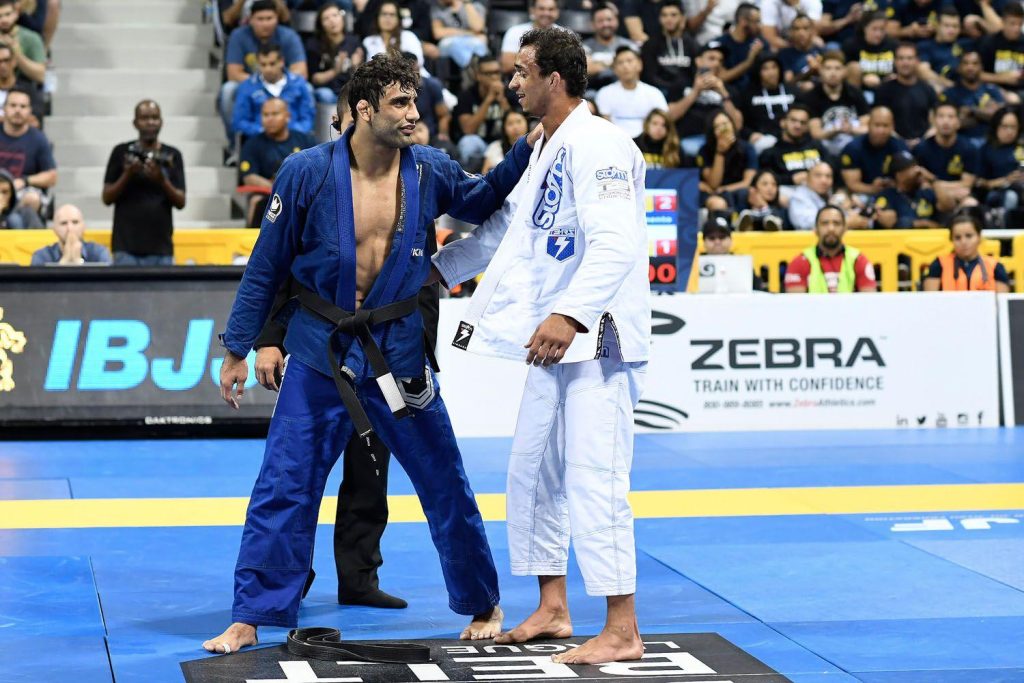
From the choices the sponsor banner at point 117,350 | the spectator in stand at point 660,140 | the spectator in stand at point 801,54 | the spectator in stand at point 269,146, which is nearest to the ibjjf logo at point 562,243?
the sponsor banner at point 117,350

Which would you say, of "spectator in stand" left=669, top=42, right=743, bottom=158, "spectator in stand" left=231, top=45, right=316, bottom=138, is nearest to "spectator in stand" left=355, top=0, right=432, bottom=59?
"spectator in stand" left=231, top=45, right=316, bottom=138

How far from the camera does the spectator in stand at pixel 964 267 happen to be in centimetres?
1226

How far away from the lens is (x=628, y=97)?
14938 millimetres

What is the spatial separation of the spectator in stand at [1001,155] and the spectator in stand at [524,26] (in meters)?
4.76

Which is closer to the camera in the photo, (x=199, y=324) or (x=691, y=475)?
(x=691, y=475)

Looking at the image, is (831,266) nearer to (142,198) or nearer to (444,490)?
A: (142,198)

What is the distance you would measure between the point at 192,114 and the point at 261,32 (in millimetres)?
1579

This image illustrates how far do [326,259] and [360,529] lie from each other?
1417 millimetres

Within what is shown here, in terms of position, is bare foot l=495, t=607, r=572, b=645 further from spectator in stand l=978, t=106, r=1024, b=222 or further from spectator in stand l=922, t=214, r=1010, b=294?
spectator in stand l=978, t=106, r=1024, b=222

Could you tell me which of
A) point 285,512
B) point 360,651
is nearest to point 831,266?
point 285,512

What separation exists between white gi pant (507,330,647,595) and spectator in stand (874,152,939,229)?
10.4 m

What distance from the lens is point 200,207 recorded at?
48.7 ft

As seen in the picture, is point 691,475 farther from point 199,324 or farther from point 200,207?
point 200,207

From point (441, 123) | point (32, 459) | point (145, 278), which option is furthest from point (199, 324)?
point (441, 123)
